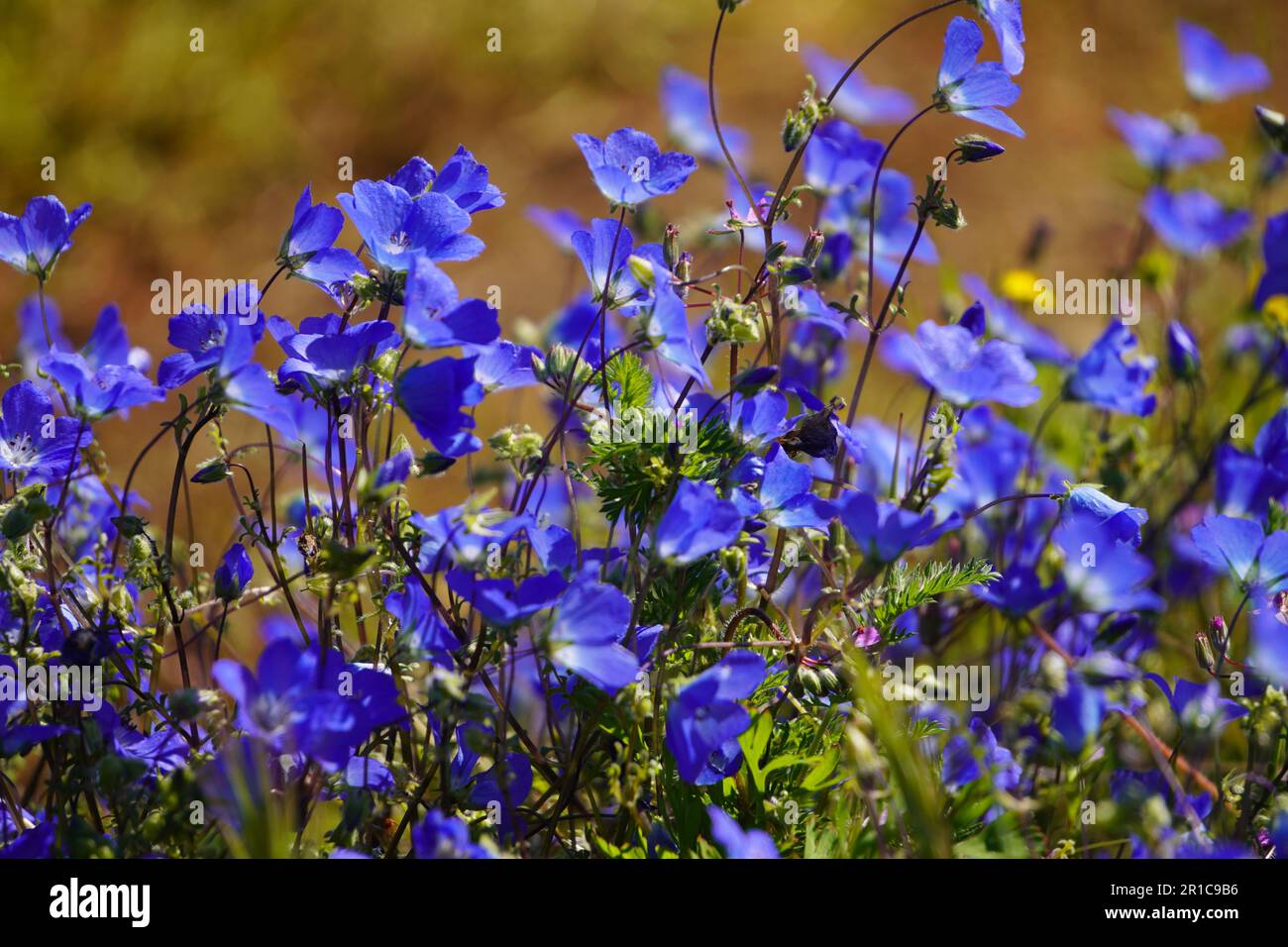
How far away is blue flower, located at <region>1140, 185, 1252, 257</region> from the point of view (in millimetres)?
2707

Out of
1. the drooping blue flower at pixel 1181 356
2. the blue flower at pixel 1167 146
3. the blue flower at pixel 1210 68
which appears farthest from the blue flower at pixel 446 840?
the blue flower at pixel 1210 68

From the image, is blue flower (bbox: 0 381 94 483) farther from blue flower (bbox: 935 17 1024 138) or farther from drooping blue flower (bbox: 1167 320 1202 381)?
drooping blue flower (bbox: 1167 320 1202 381)

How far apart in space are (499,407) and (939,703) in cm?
233

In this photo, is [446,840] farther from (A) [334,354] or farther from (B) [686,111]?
(B) [686,111]

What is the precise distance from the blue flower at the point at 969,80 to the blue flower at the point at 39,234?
3.33 feet

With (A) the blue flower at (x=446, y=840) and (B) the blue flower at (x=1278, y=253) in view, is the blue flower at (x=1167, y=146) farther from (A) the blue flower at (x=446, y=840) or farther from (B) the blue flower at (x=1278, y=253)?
(A) the blue flower at (x=446, y=840)

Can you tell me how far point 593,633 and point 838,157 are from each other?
911 millimetres

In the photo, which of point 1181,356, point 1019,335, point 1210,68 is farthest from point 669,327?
point 1210,68

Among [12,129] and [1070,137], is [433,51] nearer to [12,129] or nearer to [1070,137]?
[12,129]

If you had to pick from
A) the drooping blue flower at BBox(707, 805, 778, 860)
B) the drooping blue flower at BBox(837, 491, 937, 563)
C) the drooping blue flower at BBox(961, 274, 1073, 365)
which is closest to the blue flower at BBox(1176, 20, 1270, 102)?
the drooping blue flower at BBox(961, 274, 1073, 365)

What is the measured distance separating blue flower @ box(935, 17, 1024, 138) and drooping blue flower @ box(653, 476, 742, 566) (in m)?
0.60

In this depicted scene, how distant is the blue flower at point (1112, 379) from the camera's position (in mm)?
1728
